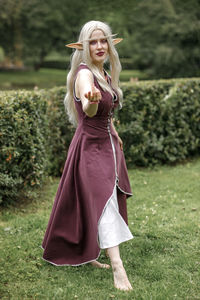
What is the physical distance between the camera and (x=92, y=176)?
3.36 m

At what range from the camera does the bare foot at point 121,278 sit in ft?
10.5

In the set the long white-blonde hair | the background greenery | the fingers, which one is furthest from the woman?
the background greenery

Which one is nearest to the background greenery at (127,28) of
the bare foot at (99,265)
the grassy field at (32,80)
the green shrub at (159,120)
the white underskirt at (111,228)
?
the grassy field at (32,80)

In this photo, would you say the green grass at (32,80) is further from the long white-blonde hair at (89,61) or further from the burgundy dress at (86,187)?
the burgundy dress at (86,187)

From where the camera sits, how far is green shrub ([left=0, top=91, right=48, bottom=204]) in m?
5.02

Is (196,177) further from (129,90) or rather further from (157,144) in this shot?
(129,90)

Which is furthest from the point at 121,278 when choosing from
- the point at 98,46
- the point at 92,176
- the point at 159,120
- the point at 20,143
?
the point at 159,120

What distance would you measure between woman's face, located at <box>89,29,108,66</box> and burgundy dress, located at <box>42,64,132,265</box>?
0.13m

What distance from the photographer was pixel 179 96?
7.80 m

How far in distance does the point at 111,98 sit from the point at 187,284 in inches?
64.8

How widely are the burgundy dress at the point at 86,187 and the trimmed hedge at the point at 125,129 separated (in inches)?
64.5

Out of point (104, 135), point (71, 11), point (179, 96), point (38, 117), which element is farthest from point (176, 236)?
point (71, 11)

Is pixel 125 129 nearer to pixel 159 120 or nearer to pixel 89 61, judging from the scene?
pixel 159 120

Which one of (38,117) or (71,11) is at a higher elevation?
(71,11)
